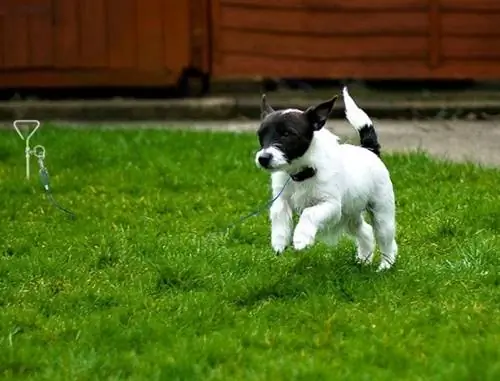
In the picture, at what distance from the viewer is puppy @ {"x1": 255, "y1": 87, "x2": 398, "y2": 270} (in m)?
6.59

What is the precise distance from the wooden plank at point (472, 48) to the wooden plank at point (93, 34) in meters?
4.33

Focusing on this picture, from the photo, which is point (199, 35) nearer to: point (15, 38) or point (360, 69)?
point (360, 69)

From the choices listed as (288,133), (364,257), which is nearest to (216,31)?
(364,257)

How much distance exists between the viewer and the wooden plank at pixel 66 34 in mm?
15203

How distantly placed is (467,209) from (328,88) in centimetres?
712

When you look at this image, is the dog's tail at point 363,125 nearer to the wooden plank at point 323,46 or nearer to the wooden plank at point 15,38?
the wooden plank at point 323,46

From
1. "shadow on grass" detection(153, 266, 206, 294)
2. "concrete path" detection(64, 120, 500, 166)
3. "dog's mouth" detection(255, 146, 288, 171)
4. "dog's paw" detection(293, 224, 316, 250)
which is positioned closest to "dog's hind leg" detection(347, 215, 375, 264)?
"dog's paw" detection(293, 224, 316, 250)

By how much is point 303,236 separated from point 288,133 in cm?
58

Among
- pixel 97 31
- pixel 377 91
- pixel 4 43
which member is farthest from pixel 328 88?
pixel 4 43

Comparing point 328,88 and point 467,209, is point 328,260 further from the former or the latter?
point 328,88

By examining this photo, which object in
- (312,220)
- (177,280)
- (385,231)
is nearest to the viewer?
(312,220)

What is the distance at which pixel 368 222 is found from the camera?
7598mm

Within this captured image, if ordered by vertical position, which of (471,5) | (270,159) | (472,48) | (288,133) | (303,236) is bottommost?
(303,236)

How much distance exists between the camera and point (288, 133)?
6.62 m
